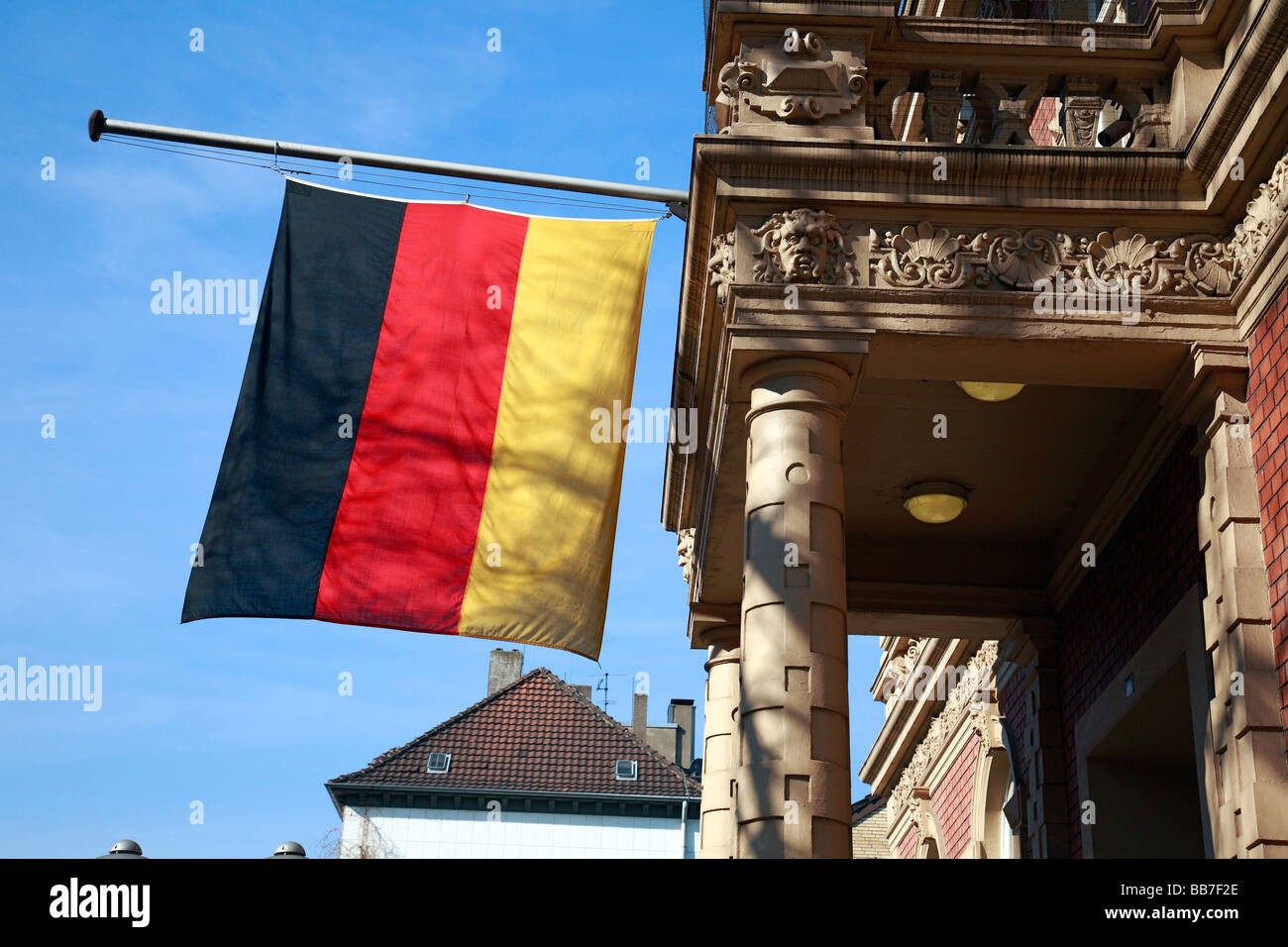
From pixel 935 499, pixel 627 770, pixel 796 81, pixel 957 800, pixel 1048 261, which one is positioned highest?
pixel 627 770

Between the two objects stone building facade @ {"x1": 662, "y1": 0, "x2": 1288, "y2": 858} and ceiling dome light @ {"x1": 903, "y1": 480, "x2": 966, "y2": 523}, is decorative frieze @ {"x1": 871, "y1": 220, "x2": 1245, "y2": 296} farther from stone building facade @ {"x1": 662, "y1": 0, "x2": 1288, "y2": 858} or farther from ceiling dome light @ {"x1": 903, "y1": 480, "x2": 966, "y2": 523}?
ceiling dome light @ {"x1": 903, "y1": 480, "x2": 966, "y2": 523}

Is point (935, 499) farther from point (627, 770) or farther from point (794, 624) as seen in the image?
point (627, 770)

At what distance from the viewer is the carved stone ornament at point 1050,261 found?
8.59 m

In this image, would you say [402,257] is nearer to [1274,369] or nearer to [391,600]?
[391,600]

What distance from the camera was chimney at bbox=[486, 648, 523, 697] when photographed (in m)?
53.2

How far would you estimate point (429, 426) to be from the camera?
10.7 metres

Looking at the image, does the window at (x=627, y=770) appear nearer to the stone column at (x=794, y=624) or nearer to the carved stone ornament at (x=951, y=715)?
the carved stone ornament at (x=951, y=715)

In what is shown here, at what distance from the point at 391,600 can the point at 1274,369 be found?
18.7ft

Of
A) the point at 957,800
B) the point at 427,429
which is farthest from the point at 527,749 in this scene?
the point at 427,429

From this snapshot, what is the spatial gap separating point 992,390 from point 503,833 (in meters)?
40.7

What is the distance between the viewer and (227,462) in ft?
34.3

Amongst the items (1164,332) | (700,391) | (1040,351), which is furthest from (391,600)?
(1164,332)

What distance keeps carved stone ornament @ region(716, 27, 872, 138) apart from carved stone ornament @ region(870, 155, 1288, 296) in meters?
0.84
